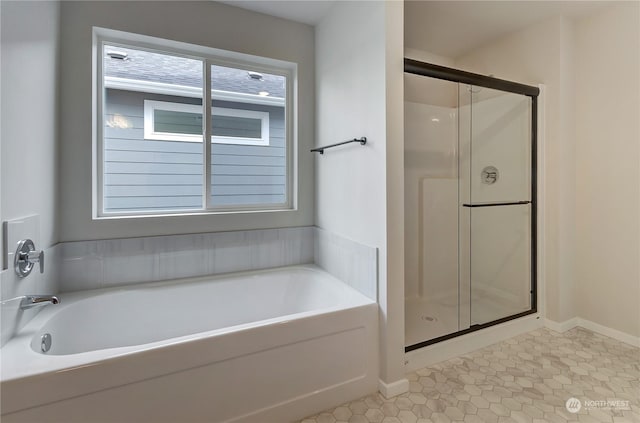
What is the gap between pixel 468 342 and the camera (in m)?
2.13

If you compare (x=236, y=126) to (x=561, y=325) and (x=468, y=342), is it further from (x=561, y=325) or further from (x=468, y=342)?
(x=561, y=325)

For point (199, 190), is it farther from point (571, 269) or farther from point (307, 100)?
point (571, 269)

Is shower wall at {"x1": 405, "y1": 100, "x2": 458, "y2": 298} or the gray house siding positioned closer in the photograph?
the gray house siding

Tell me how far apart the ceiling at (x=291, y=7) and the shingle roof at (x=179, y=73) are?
439 millimetres

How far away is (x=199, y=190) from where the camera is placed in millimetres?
2338

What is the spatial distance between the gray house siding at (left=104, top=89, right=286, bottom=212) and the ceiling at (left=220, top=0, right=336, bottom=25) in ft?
2.24

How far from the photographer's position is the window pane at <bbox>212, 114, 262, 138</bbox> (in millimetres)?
2387

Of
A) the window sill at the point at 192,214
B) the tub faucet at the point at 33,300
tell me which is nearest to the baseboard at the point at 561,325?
the window sill at the point at 192,214

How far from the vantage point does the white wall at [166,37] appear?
6.09 feet

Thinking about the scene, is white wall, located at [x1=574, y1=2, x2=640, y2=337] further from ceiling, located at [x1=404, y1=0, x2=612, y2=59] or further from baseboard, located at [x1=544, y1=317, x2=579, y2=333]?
ceiling, located at [x1=404, y1=0, x2=612, y2=59]

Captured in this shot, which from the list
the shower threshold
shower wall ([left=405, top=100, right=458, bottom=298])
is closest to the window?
shower wall ([left=405, top=100, right=458, bottom=298])

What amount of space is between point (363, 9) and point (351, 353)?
79.1 inches

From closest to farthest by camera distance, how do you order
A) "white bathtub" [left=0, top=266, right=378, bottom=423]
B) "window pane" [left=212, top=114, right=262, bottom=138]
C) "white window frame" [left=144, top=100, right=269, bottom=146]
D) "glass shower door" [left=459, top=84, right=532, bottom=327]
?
"white bathtub" [left=0, top=266, right=378, bottom=423] → "white window frame" [left=144, top=100, right=269, bottom=146] → "window pane" [left=212, top=114, right=262, bottom=138] → "glass shower door" [left=459, top=84, right=532, bottom=327]

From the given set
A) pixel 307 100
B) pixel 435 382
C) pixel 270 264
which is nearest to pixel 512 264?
pixel 435 382
